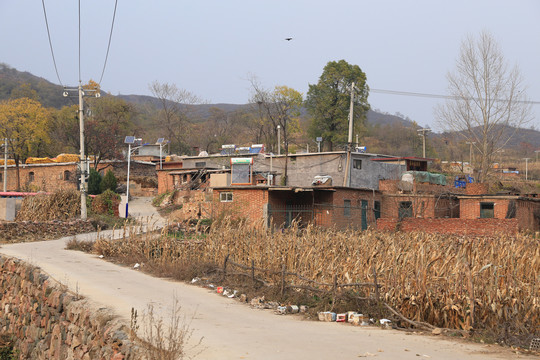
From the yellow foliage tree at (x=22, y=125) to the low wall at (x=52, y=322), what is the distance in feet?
165

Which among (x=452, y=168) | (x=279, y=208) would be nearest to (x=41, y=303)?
(x=279, y=208)

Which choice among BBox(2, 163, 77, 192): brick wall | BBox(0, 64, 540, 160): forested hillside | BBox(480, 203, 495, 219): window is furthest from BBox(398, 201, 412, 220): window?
BBox(2, 163, 77, 192): brick wall

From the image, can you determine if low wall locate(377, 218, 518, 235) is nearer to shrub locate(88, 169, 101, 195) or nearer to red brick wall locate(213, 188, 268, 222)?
red brick wall locate(213, 188, 268, 222)

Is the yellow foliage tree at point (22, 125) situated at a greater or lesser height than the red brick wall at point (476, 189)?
greater

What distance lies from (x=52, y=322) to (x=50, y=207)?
2157 centimetres

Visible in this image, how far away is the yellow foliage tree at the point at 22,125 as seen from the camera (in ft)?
217

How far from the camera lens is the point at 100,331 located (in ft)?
35.2

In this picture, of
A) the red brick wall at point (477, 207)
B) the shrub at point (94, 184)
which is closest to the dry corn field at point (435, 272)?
the red brick wall at point (477, 207)

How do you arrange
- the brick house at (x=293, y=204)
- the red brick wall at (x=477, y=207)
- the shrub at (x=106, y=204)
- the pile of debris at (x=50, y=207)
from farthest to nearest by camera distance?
the shrub at (x=106, y=204) < the pile of debris at (x=50, y=207) < the brick house at (x=293, y=204) < the red brick wall at (x=477, y=207)

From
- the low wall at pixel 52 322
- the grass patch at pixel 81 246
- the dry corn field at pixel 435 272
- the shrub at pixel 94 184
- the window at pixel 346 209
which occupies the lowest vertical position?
the low wall at pixel 52 322

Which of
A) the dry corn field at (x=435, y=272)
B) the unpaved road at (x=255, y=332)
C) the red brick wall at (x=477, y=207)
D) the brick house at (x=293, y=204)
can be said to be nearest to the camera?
the unpaved road at (x=255, y=332)

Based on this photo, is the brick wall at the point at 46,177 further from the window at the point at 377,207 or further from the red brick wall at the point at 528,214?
the red brick wall at the point at 528,214

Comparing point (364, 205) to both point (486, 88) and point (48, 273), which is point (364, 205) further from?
point (48, 273)

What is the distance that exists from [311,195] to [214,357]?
2697 cm
